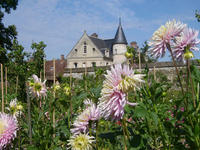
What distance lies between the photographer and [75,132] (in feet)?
3.80

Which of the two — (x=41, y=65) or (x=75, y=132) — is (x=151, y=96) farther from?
(x=41, y=65)

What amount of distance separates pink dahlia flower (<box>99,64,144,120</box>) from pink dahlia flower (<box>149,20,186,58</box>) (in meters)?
0.29

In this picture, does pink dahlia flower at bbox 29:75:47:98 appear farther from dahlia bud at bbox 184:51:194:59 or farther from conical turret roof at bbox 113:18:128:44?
conical turret roof at bbox 113:18:128:44

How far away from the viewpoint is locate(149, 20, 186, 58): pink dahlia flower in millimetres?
1065

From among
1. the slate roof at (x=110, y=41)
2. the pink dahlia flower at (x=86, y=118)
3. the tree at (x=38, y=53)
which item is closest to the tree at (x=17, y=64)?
the tree at (x=38, y=53)

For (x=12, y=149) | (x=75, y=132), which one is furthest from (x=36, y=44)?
(x=75, y=132)

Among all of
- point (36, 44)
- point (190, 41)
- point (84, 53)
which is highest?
point (84, 53)

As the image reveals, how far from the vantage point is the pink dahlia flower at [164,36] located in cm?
107

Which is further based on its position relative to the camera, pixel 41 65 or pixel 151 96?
pixel 41 65

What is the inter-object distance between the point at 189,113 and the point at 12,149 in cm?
115

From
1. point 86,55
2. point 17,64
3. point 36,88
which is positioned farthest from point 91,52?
point 36,88

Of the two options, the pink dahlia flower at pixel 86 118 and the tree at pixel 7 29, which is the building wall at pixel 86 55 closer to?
the tree at pixel 7 29

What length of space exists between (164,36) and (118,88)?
404 millimetres

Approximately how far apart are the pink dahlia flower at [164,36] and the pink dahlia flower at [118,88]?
29cm
